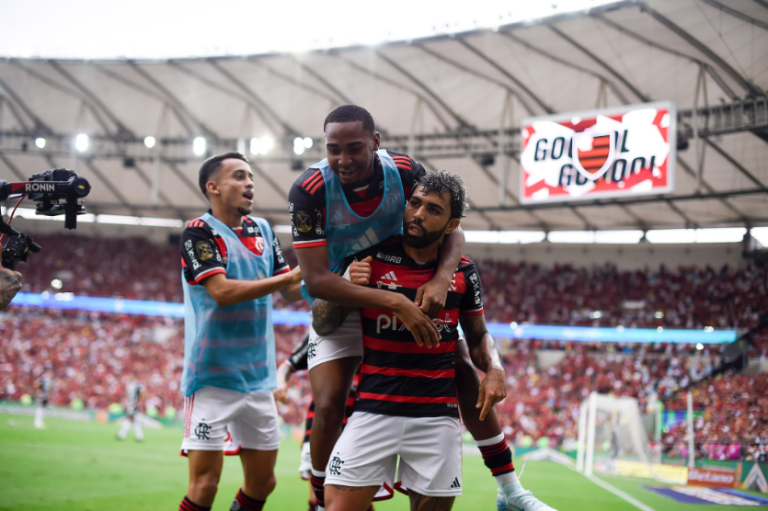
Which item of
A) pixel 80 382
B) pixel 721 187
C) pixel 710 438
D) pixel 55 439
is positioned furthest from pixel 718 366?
pixel 80 382

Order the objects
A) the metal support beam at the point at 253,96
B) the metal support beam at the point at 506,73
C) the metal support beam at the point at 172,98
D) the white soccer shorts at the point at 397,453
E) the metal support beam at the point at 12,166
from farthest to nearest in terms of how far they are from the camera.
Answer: the metal support beam at the point at 12,166, the metal support beam at the point at 172,98, the metal support beam at the point at 253,96, the metal support beam at the point at 506,73, the white soccer shorts at the point at 397,453

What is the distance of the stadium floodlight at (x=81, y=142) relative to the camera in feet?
83.3

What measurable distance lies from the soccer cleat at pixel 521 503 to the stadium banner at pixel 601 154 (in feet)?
46.9

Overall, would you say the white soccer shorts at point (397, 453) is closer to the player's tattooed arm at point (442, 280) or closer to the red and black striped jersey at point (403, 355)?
the red and black striped jersey at point (403, 355)

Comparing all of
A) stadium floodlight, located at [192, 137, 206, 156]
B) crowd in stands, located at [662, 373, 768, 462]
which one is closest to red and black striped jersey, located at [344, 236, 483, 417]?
crowd in stands, located at [662, 373, 768, 462]

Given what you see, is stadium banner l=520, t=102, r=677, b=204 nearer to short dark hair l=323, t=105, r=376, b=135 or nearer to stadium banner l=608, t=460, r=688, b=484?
stadium banner l=608, t=460, r=688, b=484

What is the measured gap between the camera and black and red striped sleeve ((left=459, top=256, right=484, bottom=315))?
11.2 feet

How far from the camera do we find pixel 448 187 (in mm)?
3234

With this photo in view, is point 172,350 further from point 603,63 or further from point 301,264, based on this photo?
point 301,264

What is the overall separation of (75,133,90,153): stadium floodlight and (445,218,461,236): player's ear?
85.2 ft

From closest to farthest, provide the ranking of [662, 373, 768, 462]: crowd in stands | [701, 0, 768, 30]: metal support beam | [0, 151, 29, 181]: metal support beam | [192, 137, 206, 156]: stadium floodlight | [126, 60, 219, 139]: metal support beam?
1. [662, 373, 768, 462]: crowd in stands
2. [701, 0, 768, 30]: metal support beam
3. [126, 60, 219, 139]: metal support beam
4. [192, 137, 206, 156]: stadium floodlight
5. [0, 151, 29, 181]: metal support beam

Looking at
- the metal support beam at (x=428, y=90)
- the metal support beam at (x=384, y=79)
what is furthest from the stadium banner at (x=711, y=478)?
the metal support beam at (x=384, y=79)

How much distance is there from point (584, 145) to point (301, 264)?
15.7 m

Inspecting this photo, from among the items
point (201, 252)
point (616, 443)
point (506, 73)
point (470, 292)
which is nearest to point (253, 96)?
point (506, 73)
